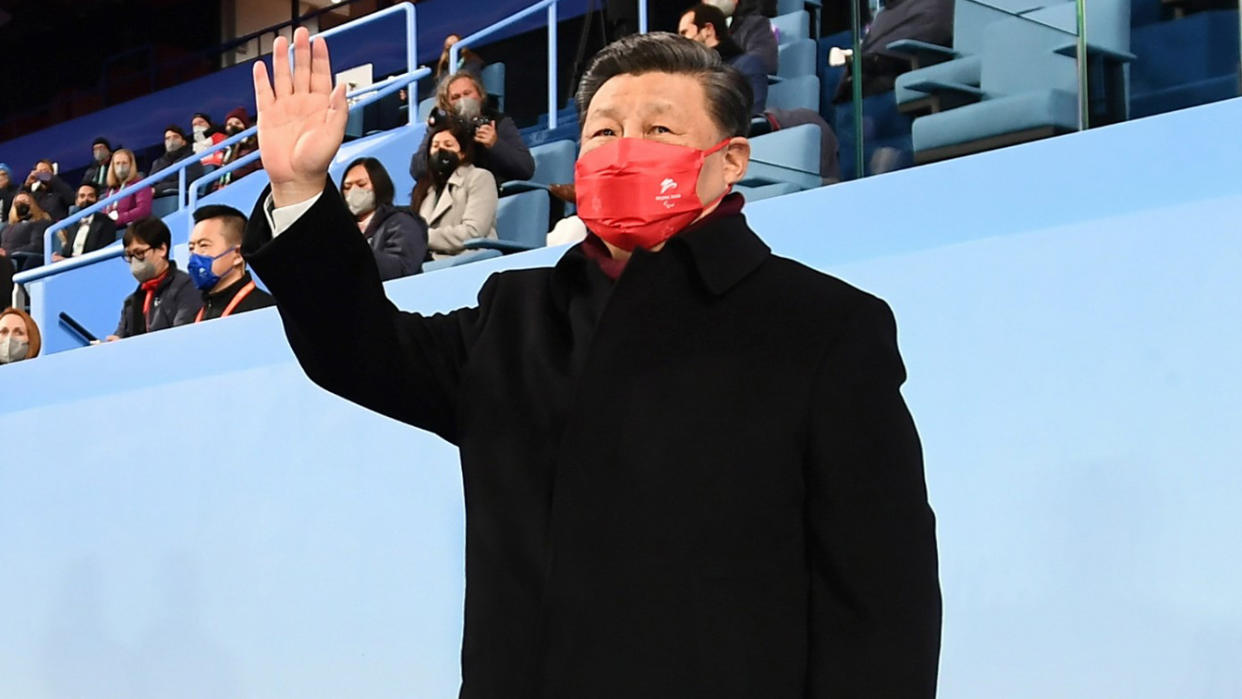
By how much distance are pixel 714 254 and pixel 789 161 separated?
1651 mm

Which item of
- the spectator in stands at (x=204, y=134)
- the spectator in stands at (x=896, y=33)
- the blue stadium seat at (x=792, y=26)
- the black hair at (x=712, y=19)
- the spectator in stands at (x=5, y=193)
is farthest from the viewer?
the spectator in stands at (x=5, y=193)

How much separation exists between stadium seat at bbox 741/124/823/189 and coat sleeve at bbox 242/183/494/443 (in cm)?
158

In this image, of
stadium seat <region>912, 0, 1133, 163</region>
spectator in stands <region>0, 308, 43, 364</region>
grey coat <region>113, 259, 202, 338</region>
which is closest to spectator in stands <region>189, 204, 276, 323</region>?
grey coat <region>113, 259, 202, 338</region>

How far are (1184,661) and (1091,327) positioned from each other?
478mm

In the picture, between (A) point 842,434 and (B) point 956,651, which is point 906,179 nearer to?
(B) point 956,651

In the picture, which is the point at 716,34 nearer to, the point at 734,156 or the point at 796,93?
the point at 796,93

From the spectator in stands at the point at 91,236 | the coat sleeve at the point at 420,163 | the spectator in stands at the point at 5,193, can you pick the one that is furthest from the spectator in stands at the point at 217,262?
the spectator in stands at the point at 5,193

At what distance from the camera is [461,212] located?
4.14 m

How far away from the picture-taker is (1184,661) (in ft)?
6.98

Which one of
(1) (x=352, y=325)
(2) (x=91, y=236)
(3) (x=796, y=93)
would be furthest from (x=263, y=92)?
(2) (x=91, y=236)

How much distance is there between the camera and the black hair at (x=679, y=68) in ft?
4.53

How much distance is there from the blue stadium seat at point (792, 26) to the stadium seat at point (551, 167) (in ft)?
2.18

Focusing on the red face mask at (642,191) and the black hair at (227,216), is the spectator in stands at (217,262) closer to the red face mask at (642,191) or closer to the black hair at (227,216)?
the black hair at (227,216)

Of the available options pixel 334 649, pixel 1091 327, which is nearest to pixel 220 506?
pixel 334 649
